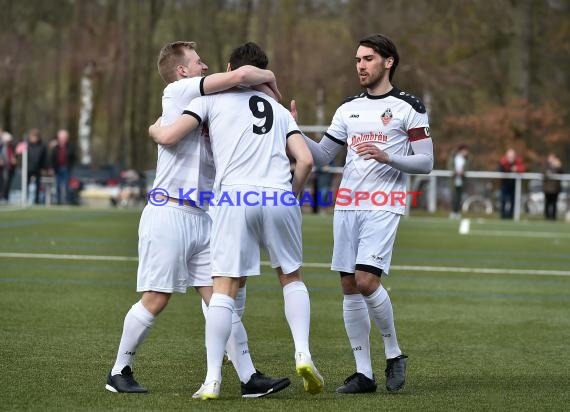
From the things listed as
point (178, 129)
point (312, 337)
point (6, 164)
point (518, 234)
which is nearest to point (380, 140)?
point (178, 129)

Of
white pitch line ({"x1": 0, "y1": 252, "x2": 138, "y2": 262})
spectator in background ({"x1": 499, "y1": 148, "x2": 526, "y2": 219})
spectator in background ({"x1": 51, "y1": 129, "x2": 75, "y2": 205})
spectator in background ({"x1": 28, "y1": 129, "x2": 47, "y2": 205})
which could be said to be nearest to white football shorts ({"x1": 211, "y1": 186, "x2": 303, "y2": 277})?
white pitch line ({"x1": 0, "y1": 252, "x2": 138, "y2": 262})

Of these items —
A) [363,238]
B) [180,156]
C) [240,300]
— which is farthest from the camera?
[240,300]

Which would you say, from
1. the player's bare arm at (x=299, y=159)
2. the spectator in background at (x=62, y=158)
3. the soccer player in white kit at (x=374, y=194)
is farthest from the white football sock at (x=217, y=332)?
the spectator in background at (x=62, y=158)

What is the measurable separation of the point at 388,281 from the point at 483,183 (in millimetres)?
21835

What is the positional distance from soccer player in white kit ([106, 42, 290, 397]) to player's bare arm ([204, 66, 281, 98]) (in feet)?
0.13

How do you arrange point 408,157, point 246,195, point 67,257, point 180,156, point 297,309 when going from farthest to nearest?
1. point 67,257
2. point 408,157
3. point 180,156
4. point 297,309
5. point 246,195

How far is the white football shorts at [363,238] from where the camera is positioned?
7.90 m

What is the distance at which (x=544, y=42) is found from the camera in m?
45.7

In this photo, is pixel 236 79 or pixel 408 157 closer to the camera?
pixel 236 79

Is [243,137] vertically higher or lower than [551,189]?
higher

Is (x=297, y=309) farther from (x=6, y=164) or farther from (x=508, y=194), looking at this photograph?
(x=6, y=164)

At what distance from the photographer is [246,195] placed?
283 inches

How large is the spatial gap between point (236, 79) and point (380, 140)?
1.32 metres

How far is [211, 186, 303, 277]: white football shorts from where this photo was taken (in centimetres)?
719
